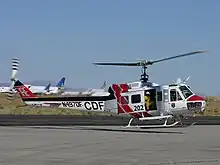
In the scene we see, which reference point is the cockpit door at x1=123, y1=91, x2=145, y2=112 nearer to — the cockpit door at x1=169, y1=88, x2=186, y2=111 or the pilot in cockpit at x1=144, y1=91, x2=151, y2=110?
the pilot in cockpit at x1=144, y1=91, x2=151, y2=110

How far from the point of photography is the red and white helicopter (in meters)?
31.5

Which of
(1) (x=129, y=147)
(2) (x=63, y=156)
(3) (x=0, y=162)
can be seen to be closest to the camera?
(3) (x=0, y=162)

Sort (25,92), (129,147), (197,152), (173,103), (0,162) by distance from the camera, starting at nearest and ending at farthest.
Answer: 1. (0,162)
2. (197,152)
3. (129,147)
4. (173,103)
5. (25,92)

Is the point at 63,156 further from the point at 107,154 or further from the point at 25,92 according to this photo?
the point at 25,92

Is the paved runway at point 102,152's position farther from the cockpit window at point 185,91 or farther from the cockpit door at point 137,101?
the cockpit door at point 137,101

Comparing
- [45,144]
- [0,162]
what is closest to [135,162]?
[0,162]

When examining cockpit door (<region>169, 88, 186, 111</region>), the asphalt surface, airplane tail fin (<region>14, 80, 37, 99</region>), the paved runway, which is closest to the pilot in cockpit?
cockpit door (<region>169, 88, 186, 111</region>)

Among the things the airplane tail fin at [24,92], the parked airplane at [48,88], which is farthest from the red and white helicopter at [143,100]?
the parked airplane at [48,88]

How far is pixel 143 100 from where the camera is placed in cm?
3203

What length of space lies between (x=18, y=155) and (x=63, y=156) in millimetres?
1408

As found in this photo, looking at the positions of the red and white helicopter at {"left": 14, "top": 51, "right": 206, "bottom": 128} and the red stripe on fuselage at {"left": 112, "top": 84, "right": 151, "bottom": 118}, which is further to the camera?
the red stripe on fuselage at {"left": 112, "top": 84, "right": 151, "bottom": 118}

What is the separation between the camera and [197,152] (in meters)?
18.5

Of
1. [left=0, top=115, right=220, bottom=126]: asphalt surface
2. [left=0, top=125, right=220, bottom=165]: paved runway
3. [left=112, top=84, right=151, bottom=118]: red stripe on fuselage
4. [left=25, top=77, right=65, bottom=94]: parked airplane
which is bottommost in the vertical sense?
[left=0, top=125, right=220, bottom=165]: paved runway

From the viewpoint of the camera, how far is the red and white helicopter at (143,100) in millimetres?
31547
